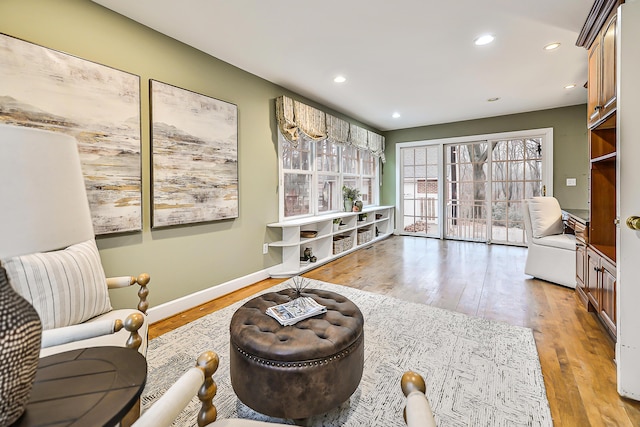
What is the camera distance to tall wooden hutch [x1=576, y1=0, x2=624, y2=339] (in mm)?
2029

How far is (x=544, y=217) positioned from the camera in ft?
11.5

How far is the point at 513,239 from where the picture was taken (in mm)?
5652

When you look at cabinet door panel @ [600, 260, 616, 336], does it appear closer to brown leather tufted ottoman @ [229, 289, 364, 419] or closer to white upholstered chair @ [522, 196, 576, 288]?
white upholstered chair @ [522, 196, 576, 288]

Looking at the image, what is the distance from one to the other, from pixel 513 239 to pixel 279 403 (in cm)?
589

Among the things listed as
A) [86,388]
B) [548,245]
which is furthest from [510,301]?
[86,388]

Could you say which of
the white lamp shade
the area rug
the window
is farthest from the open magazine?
the window

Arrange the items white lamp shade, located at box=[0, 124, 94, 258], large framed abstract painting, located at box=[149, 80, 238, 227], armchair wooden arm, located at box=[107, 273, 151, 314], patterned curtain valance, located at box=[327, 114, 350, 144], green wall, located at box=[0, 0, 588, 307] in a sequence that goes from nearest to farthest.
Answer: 1. white lamp shade, located at box=[0, 124, 94, 258]
2. armchair wooden arm, located at box=[107, 273, 151, 314]
3. green wall, located at box=[0, 0, 588, 307]
4. large framed abstract painting, located at box=[149, 80, 238, 227]
5. patterned curtain valance, located at box=[327, 114, 350, 144]

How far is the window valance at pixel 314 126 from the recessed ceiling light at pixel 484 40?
7.05 ft

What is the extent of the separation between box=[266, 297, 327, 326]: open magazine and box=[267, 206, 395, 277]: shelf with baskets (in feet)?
6.81

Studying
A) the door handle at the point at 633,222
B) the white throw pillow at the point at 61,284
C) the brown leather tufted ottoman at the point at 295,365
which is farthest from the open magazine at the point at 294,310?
the door handle at the point at 633,222

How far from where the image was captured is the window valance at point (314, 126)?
3773 millimetres

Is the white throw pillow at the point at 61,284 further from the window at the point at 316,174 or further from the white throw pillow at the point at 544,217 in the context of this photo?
the white throw pillow at the point at 544,217

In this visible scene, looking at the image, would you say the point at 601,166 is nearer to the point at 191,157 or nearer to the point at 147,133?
the point at 191,157

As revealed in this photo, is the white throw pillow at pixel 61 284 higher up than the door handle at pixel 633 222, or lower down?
lower down
